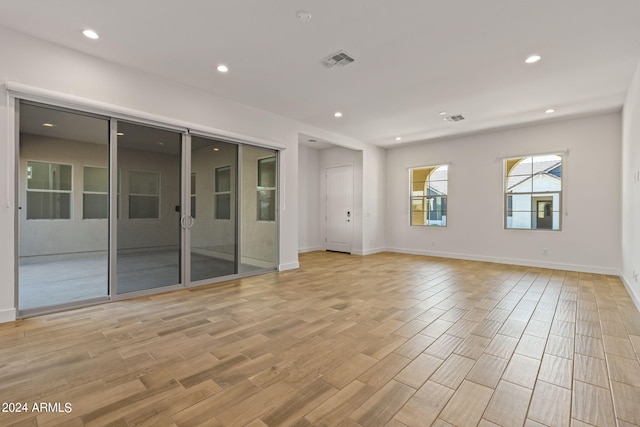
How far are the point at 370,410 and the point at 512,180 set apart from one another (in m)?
6.30

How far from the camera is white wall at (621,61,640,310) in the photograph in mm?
3502

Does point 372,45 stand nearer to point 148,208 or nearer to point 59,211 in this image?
point 148,208

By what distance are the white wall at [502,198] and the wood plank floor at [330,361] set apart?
1.85m

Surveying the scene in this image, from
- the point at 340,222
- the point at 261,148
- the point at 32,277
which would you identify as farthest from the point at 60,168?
the point at 340,222

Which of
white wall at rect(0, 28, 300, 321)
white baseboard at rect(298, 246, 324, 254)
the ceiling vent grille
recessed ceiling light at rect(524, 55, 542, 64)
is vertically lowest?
white baseboard at rect(298, 246, 324, 254)

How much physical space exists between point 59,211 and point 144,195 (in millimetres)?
880

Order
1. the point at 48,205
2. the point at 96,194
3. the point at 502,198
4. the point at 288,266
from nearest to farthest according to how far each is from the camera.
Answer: the point at 48,205, the point at 96,194, the point at 288,266, the point at 502,198

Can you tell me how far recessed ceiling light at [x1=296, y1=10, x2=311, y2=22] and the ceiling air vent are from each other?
0.66 m

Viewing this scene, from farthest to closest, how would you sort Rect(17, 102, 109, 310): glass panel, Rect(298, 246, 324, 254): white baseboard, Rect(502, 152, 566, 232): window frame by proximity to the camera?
Rect(298, 246, 324, 254): white baseboard, Rect(502, 152, 566, 232): window frame, Rect(17, 102, 109, 310): glass panel

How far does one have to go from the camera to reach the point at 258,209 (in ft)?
17.0

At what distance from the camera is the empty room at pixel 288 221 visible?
5.99ft

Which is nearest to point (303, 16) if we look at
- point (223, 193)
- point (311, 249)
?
point (223, 193)

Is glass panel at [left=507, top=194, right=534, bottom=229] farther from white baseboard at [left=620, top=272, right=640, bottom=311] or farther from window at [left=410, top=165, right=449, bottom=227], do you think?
white baseboard at [left=620, top=272, right=640, bottom=311]

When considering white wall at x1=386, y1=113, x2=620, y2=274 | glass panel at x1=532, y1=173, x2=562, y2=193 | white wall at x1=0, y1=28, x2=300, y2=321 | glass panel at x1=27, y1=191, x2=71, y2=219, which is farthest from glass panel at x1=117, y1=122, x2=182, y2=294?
glass panel at x1=532, y1=173, x2=562, y2=193
